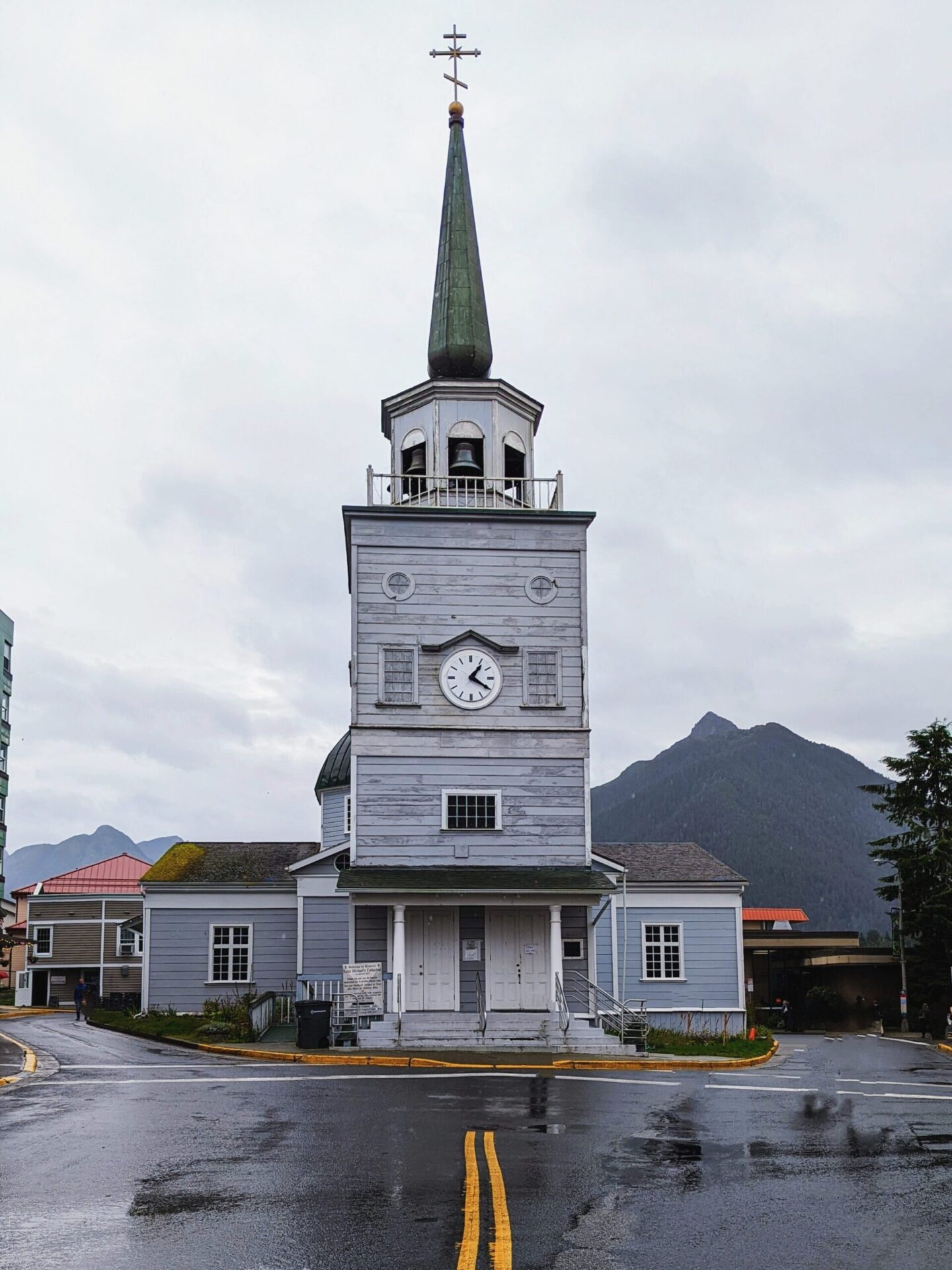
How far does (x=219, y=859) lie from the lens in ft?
128

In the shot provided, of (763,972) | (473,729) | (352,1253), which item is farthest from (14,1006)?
Result: (352,1253)

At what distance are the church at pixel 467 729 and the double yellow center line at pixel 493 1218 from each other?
15.4 metres

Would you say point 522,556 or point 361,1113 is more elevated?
point 522,556

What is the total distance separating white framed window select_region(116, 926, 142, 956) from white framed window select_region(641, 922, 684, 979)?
3163 cm

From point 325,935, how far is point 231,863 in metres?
4.76

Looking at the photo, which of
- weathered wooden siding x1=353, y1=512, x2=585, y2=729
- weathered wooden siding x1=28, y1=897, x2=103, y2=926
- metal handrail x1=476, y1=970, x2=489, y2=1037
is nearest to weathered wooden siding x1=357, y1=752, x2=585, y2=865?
weathered wooden siding x1=353, y1=512, x2=585, y2=729

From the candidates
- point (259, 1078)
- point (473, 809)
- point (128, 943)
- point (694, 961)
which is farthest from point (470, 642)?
point (128, 943)

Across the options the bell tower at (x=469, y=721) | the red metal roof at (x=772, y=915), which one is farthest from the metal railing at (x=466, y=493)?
the red metal roof at (x=772, y=915)

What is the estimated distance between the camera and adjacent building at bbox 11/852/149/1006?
61.6 meters

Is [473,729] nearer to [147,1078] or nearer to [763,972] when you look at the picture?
[147,1078]

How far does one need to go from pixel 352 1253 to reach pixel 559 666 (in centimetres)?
2306

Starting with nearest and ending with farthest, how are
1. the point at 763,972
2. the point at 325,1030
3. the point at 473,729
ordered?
the point at 325,1030, the point at 473,729, the point at 763,972

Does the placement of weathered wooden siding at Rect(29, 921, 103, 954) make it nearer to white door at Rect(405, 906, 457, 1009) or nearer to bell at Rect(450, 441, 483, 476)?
white door at Rect(405, 906, 457, 1009)

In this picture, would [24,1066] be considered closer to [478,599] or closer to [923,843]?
[478,599]
